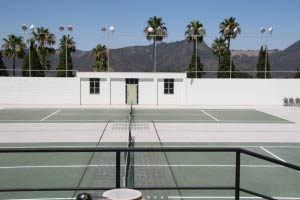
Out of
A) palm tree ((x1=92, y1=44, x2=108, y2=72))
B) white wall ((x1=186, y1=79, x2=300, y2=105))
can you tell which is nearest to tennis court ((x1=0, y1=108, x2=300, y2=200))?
white wall ((x1=186, y1=79, x2=300, y2=105))

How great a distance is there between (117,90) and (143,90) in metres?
2.16

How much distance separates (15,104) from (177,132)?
61.3 ft

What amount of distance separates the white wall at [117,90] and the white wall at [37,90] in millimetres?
2865

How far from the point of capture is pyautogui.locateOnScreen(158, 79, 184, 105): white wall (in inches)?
1287

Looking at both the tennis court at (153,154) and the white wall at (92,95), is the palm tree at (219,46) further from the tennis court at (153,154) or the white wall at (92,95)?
the tennis court at (153,154)

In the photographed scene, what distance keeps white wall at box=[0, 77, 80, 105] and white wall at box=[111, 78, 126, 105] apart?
113 inches

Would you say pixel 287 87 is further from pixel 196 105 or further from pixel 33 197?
pixel 33 197

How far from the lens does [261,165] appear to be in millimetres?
11234

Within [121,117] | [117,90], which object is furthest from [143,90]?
[121,117]

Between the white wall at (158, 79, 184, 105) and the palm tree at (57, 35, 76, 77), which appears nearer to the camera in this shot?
the white wall at (158, 79, 184, 105)

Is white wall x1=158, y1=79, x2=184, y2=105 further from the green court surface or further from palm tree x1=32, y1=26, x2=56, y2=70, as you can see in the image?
palm tree x1=32, y1=26, x2=56, y2=70

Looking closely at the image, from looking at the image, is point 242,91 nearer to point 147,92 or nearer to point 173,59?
point 147,92

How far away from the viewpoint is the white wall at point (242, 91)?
3253 cm

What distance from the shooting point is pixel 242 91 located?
32625 millimetres
